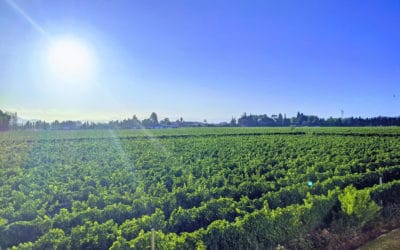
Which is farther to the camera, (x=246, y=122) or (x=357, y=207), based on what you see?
(x=246, y=122)

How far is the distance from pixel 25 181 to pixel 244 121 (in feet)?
457

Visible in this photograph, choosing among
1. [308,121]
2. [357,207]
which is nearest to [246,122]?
[308,121]

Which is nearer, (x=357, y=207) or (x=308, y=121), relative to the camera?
(x=357, y=207)

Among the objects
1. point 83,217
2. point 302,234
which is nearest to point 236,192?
point 302,234

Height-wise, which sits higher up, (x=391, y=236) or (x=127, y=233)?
(x=127, y=233)

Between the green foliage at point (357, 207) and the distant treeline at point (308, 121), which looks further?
the distant treeline at point (308, 121)

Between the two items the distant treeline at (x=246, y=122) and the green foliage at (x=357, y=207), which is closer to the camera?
the green foliage at (x=357, y=207)

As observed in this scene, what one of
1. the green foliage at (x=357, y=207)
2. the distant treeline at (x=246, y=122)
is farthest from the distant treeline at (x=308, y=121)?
the green foliage at (x=357, y=207)

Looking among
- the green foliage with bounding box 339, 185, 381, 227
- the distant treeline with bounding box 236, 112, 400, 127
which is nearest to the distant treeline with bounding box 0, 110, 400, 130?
the distant treeline with bounding box 236, 112, 400, 127

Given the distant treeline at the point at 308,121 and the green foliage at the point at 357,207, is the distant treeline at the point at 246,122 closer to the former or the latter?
the distant treeline at the point at 308,121

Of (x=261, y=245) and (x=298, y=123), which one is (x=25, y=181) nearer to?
(x=261, y=245)

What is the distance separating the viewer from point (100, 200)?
11109 mm

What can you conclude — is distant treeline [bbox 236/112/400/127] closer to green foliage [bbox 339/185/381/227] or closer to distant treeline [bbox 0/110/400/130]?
distant treeline [bbox 0/110/400/130]

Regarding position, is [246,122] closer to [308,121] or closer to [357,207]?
[308,121]
